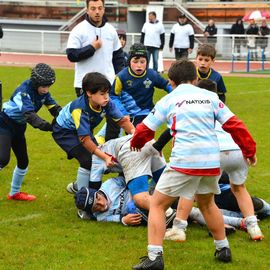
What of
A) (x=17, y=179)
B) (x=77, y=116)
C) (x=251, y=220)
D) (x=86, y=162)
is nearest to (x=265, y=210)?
(x=251, y=220)

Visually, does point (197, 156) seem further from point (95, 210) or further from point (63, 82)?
point (63, 82)

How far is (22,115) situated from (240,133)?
2.84m

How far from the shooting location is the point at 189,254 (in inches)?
235

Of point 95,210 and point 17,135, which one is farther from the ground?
point 17,135

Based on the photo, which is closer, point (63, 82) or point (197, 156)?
point (197, 156)

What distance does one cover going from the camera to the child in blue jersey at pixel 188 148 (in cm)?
539

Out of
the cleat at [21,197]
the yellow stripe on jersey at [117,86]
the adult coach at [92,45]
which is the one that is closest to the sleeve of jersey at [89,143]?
the cleat at [21,197]

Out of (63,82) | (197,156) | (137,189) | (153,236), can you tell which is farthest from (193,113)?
(63,82)

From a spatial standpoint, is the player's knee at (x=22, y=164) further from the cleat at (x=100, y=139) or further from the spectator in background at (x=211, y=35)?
the spectator in background at (x=211, y=35)

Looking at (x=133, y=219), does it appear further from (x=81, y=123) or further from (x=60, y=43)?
(x=60, y=43)

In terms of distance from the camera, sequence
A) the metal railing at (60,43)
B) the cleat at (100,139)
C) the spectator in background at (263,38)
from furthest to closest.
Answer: the metal railing at (60,43)
the spectator in background at (263,38)
the cleat at (100,139)

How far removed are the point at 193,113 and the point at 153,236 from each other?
1.01 meters

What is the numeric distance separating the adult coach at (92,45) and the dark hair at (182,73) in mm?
3597

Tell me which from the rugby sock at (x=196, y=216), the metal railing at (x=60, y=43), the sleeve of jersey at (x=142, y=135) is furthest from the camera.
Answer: the metal railing at (x=60, y=43)
